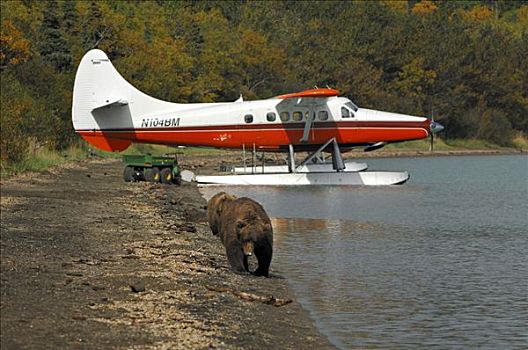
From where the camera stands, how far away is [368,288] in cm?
1350

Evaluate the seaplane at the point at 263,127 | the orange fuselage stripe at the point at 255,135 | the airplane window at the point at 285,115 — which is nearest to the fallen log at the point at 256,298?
the seaplane at the point at 263,127

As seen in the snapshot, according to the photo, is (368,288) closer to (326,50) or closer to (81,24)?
(81,24)

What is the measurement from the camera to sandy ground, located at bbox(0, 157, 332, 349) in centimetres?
893

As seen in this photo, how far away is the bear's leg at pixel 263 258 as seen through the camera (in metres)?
12.8

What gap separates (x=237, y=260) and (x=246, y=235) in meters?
0.83

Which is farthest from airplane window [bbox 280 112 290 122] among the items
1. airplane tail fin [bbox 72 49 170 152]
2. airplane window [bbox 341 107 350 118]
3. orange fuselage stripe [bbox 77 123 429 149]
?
airplane tail fin [bbox 72 49 170 152]

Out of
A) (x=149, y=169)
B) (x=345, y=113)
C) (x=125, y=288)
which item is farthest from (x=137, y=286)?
(x=345, y=113)

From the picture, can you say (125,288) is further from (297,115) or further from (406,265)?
(297,115)

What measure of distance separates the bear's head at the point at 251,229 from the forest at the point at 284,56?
1426 inches

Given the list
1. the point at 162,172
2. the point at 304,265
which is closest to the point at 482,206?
the point at 162,172

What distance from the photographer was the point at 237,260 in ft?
43.7

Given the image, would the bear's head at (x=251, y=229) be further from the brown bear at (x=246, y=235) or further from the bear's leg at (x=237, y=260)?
the bear's leg at (x=237, y=260)

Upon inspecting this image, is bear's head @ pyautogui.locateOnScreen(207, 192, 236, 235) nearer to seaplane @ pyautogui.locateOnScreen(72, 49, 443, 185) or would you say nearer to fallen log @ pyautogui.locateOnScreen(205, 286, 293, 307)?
fallen log @ pyautogui.locateOnScreen(205, 286, 293, 307)

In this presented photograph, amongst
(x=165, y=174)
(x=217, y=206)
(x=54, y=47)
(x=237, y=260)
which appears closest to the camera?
(x=237, y=260)
